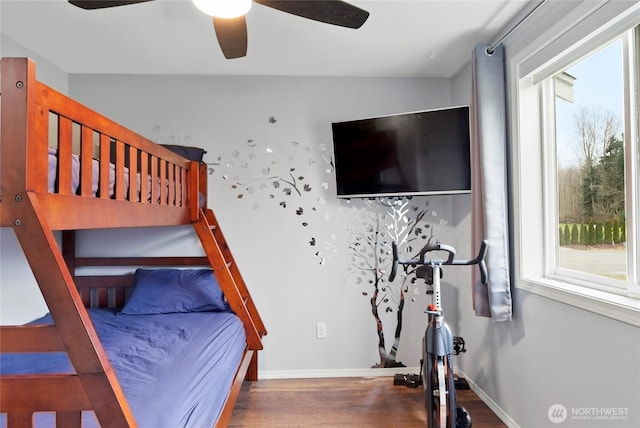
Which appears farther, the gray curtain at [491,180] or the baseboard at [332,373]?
the baseboard at [332,373]

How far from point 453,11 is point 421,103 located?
989mm

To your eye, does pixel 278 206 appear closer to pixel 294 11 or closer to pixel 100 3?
pixel 294 11

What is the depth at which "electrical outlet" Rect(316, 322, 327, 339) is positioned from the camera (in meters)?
2.90

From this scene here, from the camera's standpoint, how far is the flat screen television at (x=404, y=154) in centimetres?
248

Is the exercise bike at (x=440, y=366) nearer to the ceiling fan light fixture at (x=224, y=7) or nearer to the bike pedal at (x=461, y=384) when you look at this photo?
the bike pedal at (x=461, y=384)

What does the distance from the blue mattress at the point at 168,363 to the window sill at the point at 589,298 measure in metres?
1.68

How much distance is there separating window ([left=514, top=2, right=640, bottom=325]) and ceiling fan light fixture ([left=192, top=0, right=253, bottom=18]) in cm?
154

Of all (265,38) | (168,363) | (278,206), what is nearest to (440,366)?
(168,363)

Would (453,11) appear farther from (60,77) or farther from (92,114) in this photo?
(60,77)

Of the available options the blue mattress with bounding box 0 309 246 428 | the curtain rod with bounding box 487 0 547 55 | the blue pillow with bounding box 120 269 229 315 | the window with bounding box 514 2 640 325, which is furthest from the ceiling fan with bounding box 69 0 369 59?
the blue pillow with bounding box 120 269 229 315

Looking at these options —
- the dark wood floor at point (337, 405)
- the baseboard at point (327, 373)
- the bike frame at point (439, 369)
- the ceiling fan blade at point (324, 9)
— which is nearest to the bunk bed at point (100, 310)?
the dark wood floor at point (337, 405)

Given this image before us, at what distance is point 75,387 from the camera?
2.92 ft

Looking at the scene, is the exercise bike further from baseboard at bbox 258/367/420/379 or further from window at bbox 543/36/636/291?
baseboard at bbox 258/367/420/379

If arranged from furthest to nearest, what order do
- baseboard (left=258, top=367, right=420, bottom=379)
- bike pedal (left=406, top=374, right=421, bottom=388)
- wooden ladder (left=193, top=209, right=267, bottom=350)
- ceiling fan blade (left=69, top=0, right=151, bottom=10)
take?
baseboard (left=258, top=367, right=420, bottom=379)
bike pedal (left=406, top=374, right=421, bottom=388)
wooden ladder (left=193, top=209, right=267, bottom=350)
ceiling fan blade (left=69, top=0, right=151, bottom=10)
